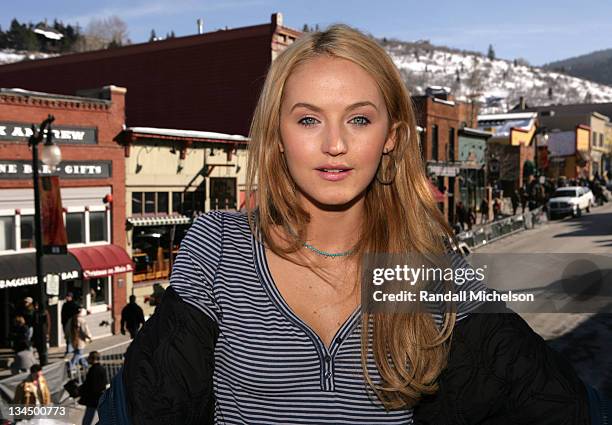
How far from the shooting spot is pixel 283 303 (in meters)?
1.72

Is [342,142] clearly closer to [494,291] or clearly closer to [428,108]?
[494,291]

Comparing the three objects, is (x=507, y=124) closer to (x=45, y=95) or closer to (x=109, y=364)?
(x=45, y=95)

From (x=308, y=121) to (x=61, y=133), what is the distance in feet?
66.4

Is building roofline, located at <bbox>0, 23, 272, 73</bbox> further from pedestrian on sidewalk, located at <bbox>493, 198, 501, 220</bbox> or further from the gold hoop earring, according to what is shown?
the gold hoop earring

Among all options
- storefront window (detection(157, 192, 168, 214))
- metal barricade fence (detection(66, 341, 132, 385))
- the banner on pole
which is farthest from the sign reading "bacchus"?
metal barricade fence (detection(66, 341, 132, 385))

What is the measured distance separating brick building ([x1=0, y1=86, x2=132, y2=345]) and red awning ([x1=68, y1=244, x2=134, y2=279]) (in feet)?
0.10

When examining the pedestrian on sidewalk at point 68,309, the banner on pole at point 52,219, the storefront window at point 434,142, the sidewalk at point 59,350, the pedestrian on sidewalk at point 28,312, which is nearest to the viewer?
the banner on pole at point 52,219

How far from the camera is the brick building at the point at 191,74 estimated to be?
95.5 ft

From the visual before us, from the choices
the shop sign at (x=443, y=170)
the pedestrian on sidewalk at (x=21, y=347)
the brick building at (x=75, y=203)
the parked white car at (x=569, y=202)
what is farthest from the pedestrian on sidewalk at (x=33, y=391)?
the parked white car at (x=569, y=202)

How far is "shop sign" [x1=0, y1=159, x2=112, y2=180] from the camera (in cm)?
1870

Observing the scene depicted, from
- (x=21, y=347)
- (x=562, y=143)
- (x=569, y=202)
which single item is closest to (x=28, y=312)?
(x=21, y=347)

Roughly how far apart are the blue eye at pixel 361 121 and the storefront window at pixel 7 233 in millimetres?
19299

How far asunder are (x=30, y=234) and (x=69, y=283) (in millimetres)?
2028

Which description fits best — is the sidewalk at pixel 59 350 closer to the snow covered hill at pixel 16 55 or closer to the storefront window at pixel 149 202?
the storefront window at pixel 149 202
